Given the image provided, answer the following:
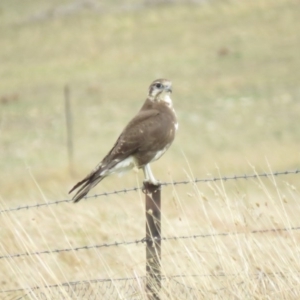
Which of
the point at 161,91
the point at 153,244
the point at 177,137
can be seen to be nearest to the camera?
the point at 153,244

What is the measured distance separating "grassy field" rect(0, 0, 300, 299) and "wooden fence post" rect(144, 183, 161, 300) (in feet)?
0.27

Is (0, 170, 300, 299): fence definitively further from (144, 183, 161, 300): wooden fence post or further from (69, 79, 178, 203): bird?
(69, 79, 178, 203): bird

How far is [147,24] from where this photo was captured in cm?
4784

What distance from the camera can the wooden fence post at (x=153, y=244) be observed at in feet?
20.9

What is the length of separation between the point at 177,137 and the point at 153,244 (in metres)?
19.2

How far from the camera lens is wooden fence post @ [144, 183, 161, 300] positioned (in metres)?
6.36

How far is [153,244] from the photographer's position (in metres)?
6.34

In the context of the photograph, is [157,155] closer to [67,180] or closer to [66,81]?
[67,180]

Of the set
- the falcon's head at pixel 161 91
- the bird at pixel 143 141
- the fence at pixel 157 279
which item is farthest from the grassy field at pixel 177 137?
the falcon's head at pixel 161 91

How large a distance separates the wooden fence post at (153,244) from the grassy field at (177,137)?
81 mm

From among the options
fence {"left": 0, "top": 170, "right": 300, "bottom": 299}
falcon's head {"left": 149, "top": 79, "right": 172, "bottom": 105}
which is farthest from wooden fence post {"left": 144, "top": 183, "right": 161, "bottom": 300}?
falcon's head {"left": 149, "top": 79, "right": 172, "bottom": 105}

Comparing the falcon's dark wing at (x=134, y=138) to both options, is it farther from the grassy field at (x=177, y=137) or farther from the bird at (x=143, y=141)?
the grassy field at (x=177, y=137)

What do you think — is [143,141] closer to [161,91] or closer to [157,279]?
[161,91]

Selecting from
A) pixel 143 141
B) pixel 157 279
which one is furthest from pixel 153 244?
pixel 143 141
